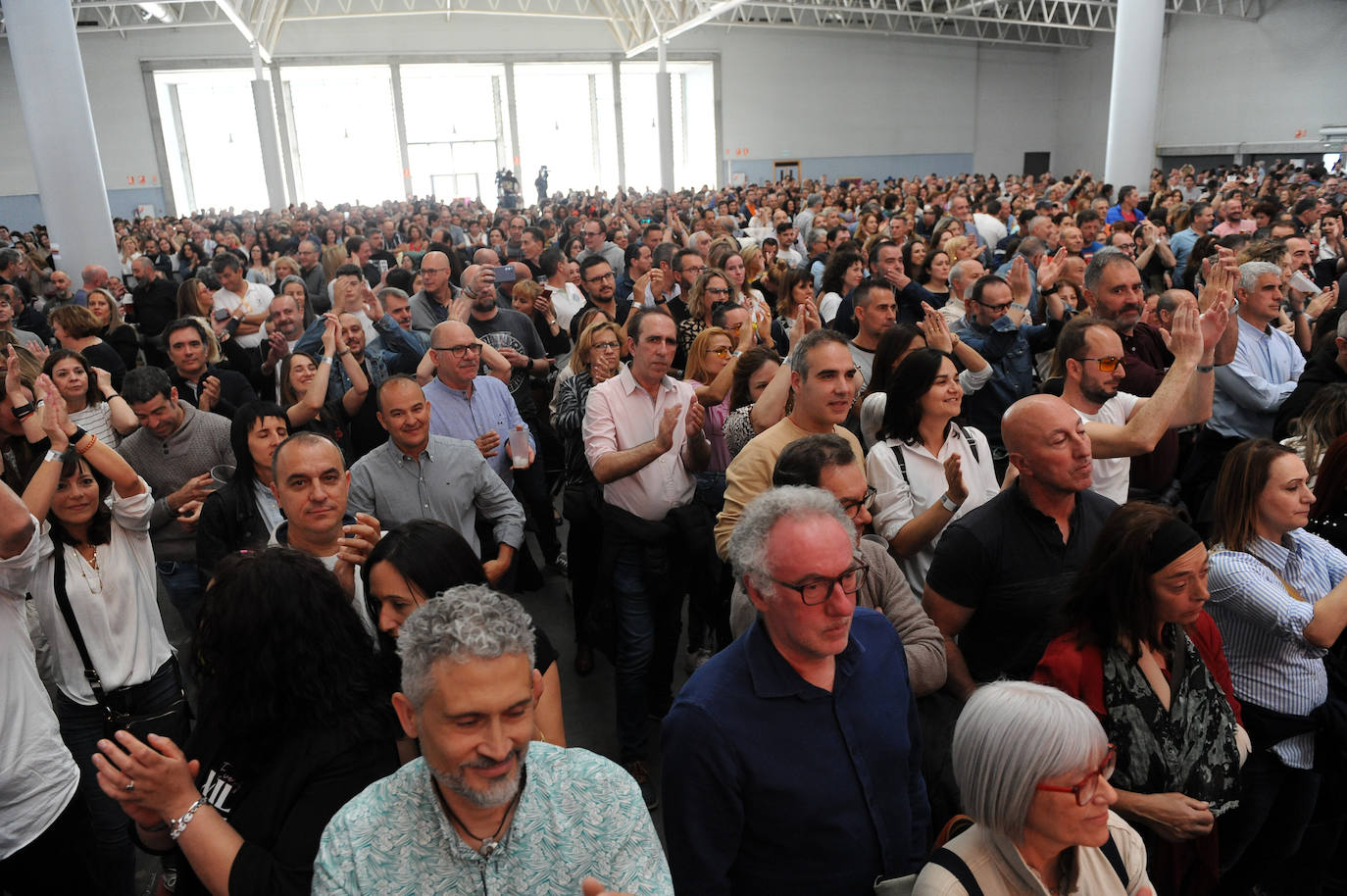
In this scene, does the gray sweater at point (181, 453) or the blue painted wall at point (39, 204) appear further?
the blue painted wall at point (39, 204)

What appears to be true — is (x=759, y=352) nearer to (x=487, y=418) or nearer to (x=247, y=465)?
(x=487, y=418)

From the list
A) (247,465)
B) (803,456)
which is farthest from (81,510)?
(803,456)

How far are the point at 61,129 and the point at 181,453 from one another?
7.18 m

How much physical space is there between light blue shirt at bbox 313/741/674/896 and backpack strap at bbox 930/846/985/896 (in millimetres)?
480

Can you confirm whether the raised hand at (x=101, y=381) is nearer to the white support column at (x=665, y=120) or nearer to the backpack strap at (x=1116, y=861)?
the backpack strap at (x=1116, y=861)

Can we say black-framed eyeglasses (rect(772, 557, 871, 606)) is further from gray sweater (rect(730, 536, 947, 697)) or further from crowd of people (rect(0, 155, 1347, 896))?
gray sweater (rect(730, 536, 947, 697))

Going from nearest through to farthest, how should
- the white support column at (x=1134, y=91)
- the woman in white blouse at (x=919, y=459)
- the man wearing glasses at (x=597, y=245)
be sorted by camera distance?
the woman in white blouse at (x=919, y=459) → the man wearing glasses at (x=597, y=245) → the white support column at (x=1134, y=91)

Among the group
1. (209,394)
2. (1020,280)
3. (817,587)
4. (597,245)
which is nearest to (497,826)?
(817,587)

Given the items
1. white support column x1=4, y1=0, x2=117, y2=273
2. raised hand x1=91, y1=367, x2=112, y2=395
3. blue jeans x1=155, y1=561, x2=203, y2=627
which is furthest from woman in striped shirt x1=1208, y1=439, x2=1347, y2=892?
white support column x1=4, y1=0, x2=117, y2=273

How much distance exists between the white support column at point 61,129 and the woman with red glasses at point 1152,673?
387 inches

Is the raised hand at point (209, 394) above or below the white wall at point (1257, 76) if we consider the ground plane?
Result: below

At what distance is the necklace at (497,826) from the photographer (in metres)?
1.44

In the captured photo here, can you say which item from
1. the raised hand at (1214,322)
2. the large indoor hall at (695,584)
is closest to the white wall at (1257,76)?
the large indoor hall at (695,584)

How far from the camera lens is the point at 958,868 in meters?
1.53
